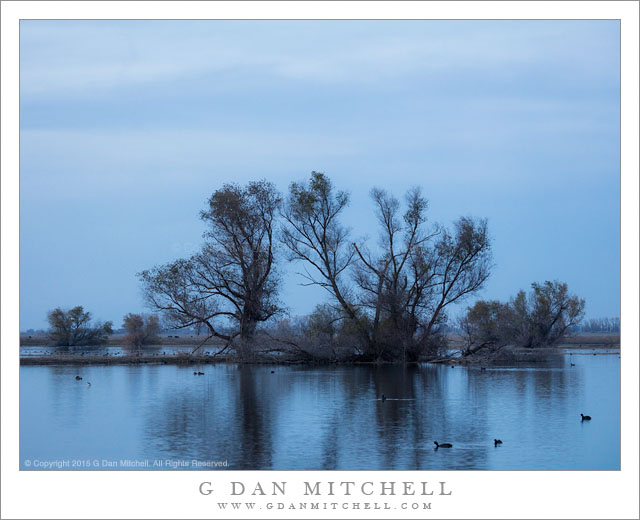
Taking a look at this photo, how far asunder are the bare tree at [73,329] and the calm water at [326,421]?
101 ft

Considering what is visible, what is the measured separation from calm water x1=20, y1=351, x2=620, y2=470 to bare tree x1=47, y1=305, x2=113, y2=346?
30756 millimetres

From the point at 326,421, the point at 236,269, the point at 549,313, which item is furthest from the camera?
the point at 549,313

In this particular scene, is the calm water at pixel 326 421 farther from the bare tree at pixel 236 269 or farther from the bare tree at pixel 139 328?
the bare tree at pixel 139 328

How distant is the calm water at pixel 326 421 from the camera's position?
14.3 meters

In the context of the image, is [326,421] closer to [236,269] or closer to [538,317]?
[236,269]

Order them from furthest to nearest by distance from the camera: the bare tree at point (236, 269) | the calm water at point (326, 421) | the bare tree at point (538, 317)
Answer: the bare tree at point (538, 317)
the bare tree at point (236, 269)
the calm water at point (326, 421)

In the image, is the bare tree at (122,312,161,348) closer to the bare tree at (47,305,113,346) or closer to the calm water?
the bare tree at (47,305,113,346)

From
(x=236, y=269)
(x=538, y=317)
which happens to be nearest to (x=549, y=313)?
(x=538, y=317)

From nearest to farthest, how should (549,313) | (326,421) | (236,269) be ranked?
1. (326,421)
2. (236,269)
3. (549,313)

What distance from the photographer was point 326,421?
1862 cm

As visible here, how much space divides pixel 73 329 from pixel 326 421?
50.4 metres

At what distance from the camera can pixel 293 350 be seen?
1668 inches

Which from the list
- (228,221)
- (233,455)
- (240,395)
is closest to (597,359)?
(228,221)

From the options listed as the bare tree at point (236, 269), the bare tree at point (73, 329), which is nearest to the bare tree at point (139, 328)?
the bare tree at point (73, 329)
